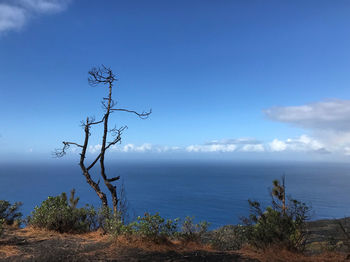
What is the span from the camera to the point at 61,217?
11.0m

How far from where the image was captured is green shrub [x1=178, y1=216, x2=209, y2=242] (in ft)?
29.3

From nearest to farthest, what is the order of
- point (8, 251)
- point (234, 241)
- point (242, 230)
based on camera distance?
1. point (8, 251)
2. point (242, 230)
3. point (234, 241)

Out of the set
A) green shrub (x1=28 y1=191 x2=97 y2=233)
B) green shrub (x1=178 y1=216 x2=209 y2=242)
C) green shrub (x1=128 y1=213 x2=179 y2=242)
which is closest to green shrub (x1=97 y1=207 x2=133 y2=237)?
green shrub (x1=128 y1=213 x2=179 y2=242)

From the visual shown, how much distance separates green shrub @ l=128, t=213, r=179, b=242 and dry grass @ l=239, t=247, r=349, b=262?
2.46m

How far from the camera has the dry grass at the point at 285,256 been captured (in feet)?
23.0

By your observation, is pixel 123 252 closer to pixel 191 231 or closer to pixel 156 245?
pixel 156 245

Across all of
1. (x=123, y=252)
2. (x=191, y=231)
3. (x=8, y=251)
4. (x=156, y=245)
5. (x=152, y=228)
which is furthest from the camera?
(x=191, y=231)

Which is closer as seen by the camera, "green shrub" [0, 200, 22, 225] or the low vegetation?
the low vegetation

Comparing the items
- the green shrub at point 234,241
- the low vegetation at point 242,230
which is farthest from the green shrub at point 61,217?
the green shrub at point 234,241

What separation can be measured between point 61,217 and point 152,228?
198 inches

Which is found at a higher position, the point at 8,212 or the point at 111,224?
the point at 111,224

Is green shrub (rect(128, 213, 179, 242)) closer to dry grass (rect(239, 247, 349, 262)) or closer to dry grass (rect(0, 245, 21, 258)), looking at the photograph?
dry grass (rect(239, 247, 349, 262))

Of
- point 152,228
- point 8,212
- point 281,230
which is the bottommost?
point 8,212

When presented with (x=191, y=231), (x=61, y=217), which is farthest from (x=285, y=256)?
(x=61, y=217)
